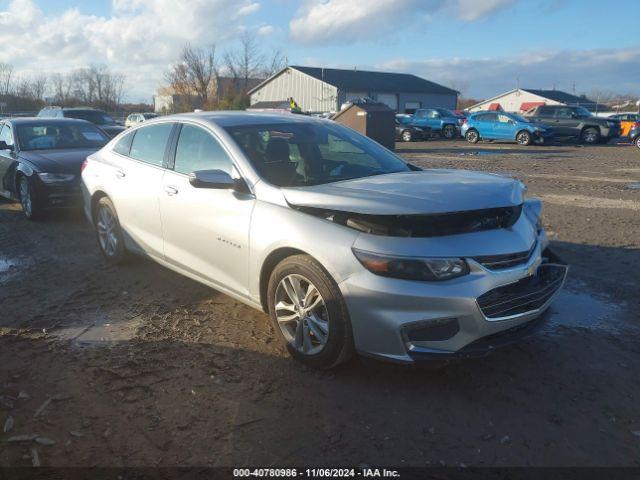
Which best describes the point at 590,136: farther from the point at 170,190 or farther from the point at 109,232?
the point at 170,190

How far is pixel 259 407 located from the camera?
3.23 meters

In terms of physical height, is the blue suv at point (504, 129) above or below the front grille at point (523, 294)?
above

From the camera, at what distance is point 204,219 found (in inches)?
169

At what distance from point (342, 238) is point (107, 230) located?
3.53 meters

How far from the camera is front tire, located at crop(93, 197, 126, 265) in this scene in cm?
564

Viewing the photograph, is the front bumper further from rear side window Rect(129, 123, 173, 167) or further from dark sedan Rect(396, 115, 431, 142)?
dark sedan Rect(396, 115, 431, 142)

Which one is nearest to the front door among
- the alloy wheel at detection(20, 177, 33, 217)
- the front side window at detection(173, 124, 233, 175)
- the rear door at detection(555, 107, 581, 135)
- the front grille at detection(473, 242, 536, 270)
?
the front side window at detection(173, 124, 233, 175)

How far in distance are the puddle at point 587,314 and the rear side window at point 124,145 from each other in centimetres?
422

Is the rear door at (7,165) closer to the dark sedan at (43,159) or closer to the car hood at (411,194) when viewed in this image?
the dark sedan at (43,159)

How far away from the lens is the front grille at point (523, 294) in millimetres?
3168

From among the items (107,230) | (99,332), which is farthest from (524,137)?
(99,332)

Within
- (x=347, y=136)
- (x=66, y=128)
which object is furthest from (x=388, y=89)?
(x=347, y=136)

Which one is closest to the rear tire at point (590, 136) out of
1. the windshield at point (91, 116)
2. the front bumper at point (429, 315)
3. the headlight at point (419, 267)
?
the windshield at point (91, 116)

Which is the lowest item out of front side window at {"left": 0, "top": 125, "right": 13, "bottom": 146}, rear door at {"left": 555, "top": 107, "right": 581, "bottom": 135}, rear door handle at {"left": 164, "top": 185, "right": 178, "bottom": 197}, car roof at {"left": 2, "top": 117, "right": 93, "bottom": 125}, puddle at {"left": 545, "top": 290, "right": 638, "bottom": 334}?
puddle at {"left": 545, "top": 290, "right": 638, "bottom": 334}
